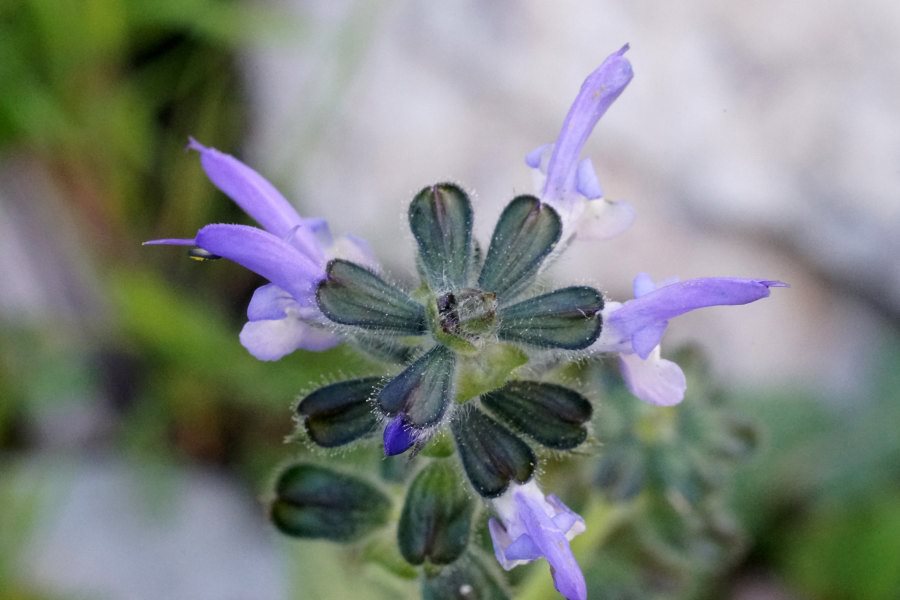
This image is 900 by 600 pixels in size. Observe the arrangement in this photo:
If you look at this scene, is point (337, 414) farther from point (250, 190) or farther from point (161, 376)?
point (161, 376)

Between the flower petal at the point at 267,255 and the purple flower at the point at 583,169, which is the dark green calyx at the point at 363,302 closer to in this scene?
the flower petal at the point at 267,255

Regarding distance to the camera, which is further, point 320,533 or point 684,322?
point 684,322

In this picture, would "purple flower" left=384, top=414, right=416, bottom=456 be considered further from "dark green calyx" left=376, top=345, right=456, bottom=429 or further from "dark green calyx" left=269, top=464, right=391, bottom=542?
"dark green calyx" left=269, top=464, right=391, bottom=542

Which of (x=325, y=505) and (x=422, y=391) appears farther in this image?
(x=325, y=505)

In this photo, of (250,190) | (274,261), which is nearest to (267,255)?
(274,261)

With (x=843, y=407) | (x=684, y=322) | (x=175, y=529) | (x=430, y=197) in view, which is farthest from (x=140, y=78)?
(x=843, y=407)

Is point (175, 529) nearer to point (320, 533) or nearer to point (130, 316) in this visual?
point (130, 316)
